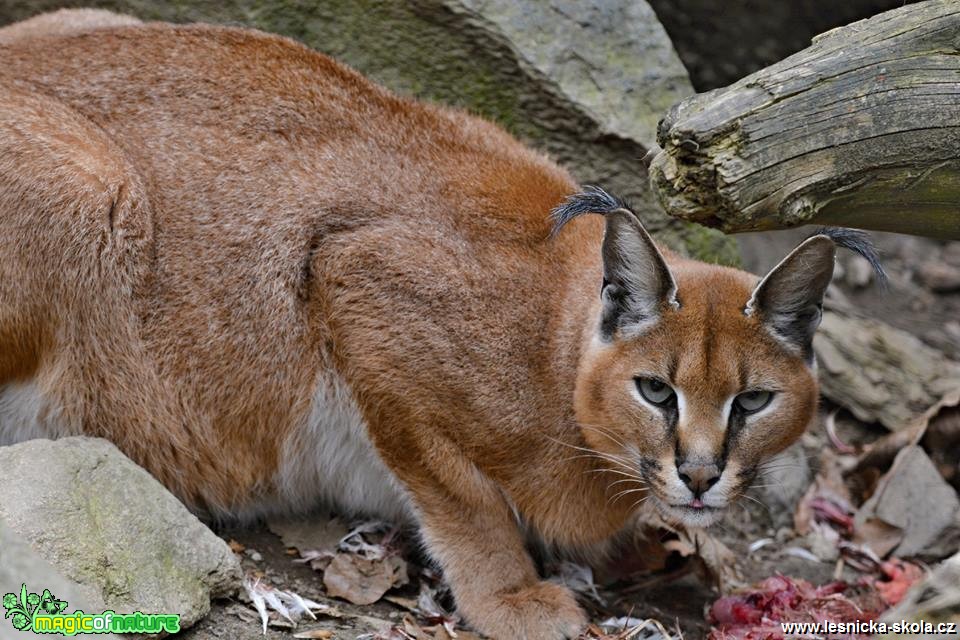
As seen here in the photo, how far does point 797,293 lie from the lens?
5.71 meters

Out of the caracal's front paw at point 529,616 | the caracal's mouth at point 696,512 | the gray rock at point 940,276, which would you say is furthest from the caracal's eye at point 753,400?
the gray rock at point 940,276

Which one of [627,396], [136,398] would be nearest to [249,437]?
[136,398]

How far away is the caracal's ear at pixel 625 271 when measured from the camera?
5.67m

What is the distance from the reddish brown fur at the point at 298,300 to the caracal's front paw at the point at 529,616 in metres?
0.01

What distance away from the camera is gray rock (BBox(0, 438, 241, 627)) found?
5.23m

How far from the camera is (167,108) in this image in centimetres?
661

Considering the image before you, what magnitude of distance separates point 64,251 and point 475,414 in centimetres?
222

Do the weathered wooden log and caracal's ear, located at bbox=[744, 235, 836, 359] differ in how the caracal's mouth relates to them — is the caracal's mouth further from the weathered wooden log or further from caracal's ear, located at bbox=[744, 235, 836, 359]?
the weathered wooden log

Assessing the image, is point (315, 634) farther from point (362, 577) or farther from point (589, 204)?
point (589, 204)

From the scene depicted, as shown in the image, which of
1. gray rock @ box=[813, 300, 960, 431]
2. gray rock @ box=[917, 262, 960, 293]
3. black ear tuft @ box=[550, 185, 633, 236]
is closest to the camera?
black ear tuft @ box=[550, 185, 633, 236]

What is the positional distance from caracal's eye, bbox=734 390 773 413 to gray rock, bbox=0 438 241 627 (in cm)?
256

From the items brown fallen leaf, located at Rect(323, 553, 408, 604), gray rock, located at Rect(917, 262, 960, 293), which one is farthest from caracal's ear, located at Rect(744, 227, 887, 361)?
gray rock, located at Rect(917, 262, 960, 293)

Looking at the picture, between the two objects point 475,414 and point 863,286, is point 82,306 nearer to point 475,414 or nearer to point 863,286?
point 475,414

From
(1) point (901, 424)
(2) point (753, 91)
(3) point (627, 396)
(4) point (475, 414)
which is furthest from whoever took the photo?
(1) point (901, 424)
